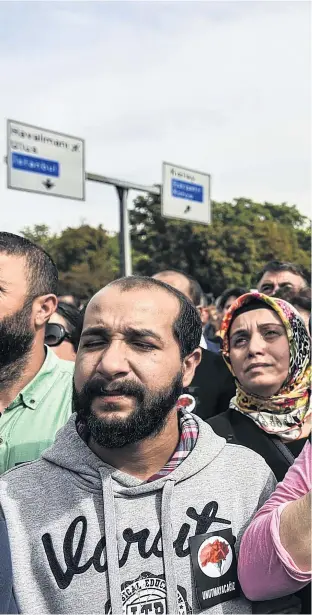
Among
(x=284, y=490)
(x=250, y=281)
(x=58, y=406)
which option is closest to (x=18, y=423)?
(x=58, y=406)

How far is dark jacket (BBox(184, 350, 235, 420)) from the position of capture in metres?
4.08

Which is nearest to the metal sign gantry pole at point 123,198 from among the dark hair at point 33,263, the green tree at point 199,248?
the dark hair at point 33,263

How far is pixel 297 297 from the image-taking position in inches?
205

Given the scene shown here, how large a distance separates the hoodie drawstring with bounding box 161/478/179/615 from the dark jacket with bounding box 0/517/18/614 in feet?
1.17

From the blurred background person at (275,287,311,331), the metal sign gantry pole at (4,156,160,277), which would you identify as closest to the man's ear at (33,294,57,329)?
the blurred background person at (275,287,311,331)

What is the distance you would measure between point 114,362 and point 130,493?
1.07ft

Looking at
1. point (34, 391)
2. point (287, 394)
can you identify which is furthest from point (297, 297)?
point (34, 391)

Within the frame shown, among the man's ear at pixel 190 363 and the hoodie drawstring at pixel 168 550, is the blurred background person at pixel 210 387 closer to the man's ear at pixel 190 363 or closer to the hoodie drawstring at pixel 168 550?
the man's ear at pixel 190 363

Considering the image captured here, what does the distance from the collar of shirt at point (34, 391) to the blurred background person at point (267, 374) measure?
2.16 ft

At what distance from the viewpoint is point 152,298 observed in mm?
1978

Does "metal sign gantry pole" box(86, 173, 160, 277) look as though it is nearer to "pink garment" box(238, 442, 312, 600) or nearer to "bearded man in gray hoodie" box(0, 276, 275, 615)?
"bearded man in gray hoodie" box(0, 276, 275, 615)

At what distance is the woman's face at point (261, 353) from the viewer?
10.2 ft

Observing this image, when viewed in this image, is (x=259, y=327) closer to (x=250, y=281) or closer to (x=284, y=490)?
(x=284, y=490)

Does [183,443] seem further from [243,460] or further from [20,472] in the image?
[20,472]
